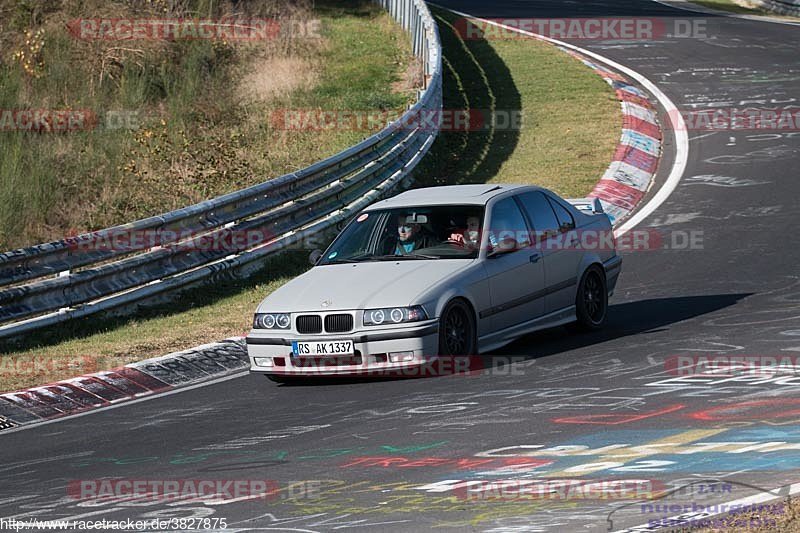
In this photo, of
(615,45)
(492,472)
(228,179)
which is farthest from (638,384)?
(615,45)

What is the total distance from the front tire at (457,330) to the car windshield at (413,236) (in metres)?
0.64

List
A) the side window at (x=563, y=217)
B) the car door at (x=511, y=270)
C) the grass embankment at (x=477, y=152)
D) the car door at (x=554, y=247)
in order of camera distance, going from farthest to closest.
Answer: the grass embankment at (x=477, y=152) < the side window at (x=563, y=217) < the car door at (x=554, y=247) < the car door at (x=511, y=270)

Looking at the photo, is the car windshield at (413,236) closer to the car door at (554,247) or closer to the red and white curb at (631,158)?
the car door at (554,247)

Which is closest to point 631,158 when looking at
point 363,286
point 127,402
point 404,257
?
point 404,257

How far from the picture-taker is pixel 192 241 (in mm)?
14555

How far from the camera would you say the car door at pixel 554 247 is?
457 inches

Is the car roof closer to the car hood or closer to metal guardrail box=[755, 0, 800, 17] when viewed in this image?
the car hood

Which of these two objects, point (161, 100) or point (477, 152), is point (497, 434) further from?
point (161, 100)

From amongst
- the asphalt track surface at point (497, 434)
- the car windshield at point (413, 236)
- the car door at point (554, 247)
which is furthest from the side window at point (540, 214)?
the asphalt track surface at point (497, 434)

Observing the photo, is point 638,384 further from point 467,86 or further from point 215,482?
point 467,86

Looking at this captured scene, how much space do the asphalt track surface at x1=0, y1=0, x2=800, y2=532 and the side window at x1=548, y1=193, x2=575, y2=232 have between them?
1.01 metres

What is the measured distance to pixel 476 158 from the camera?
2152cm

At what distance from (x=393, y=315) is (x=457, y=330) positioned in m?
0.67

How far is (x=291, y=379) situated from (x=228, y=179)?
8807 mm
